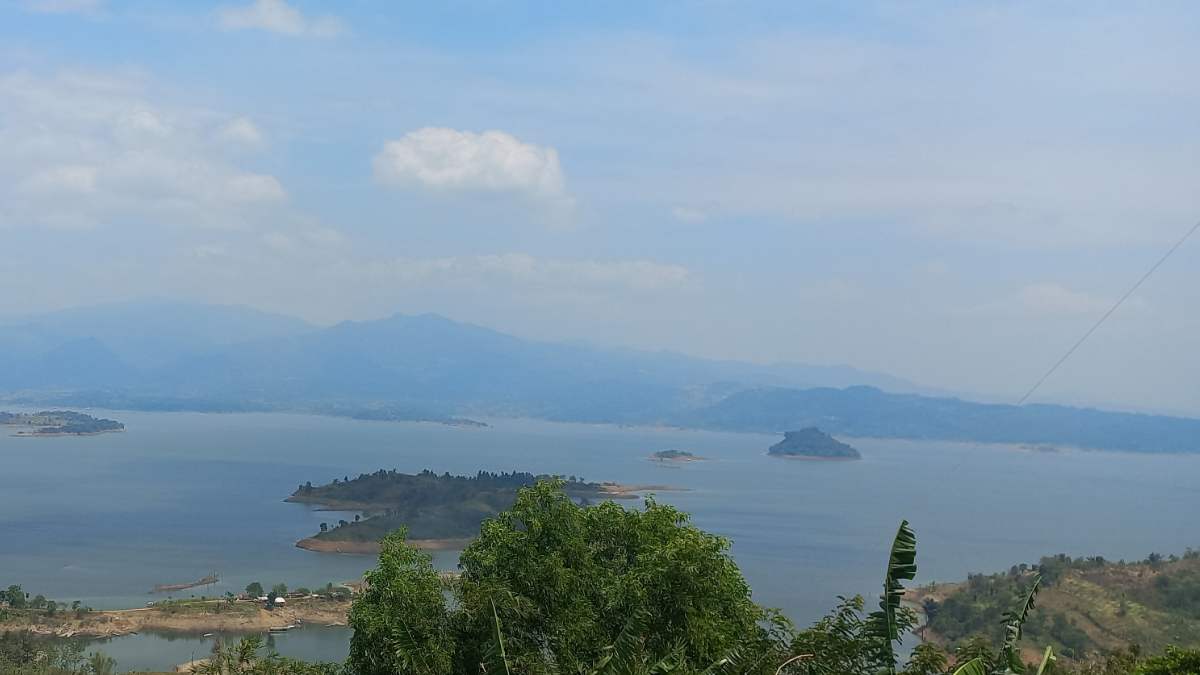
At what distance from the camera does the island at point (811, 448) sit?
136125 mm

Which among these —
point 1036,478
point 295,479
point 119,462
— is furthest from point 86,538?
point 1036,478

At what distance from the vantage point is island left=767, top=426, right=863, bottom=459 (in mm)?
136125

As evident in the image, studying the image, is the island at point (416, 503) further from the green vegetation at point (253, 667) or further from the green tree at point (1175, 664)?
the green tree at point (1175, 664)

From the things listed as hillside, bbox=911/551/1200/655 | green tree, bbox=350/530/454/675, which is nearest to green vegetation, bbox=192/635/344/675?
green tree, bbox=350/530/454/675

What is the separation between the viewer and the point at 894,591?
6223 mm

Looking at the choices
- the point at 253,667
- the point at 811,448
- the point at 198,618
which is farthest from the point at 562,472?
the point at 253,667

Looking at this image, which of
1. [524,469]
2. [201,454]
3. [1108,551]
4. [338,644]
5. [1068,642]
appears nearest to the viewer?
[1068,642]

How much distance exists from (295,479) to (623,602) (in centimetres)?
8864

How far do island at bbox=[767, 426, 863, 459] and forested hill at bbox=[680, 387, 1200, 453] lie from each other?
137 feet

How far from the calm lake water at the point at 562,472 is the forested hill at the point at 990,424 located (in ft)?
27.4

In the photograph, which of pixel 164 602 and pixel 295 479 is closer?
pixel 164 602

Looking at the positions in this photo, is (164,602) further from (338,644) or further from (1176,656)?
(1176,656)

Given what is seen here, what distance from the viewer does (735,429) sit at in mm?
190000

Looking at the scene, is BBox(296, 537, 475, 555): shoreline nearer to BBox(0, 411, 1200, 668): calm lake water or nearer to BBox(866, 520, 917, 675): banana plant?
BBox(0, 411, 1200, 668): calm lake water
